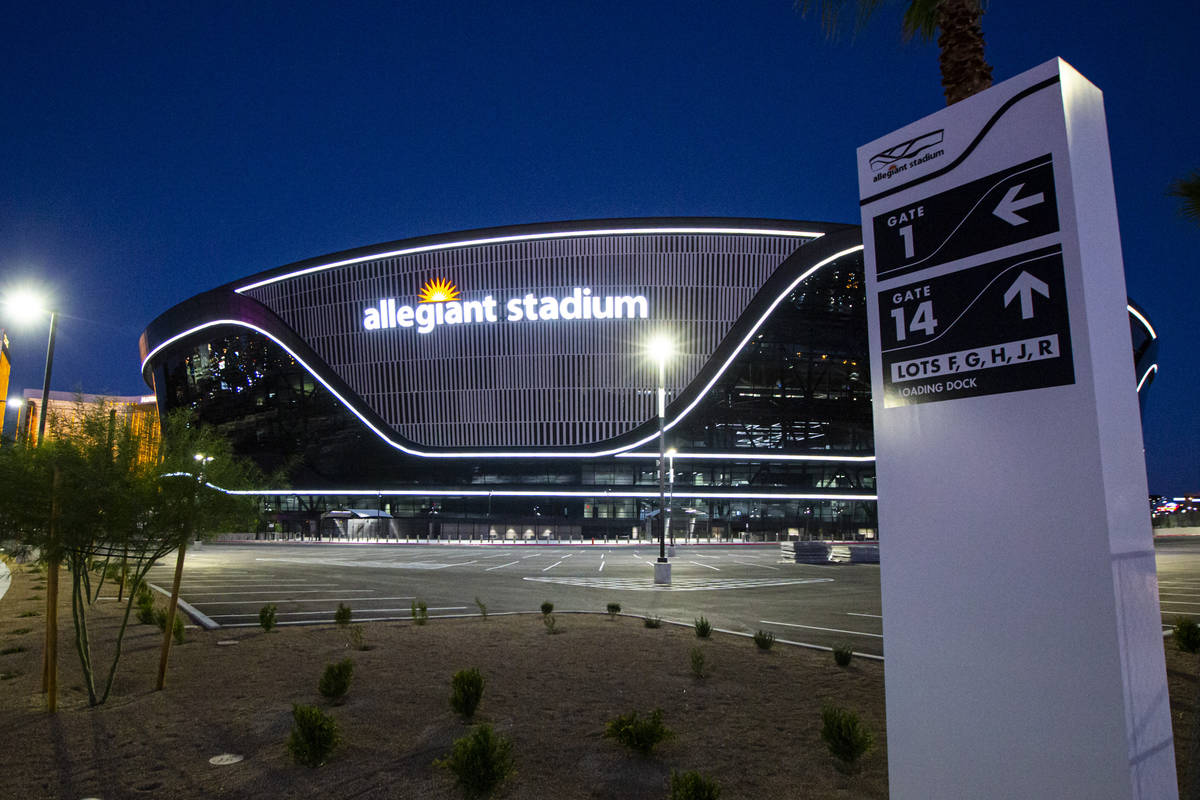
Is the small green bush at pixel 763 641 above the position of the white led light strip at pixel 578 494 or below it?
below

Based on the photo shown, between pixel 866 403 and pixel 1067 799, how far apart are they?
66.4 m

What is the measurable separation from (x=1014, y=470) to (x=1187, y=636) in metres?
9.42

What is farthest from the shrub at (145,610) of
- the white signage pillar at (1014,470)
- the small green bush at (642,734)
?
the white signage pillar at (1014,470)

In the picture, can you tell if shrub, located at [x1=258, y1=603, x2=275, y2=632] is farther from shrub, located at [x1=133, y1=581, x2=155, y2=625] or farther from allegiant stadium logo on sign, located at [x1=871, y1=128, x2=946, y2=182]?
allegiant stadium logo on sign, located at [x1=871, y1=128, x2=946, y2=182]

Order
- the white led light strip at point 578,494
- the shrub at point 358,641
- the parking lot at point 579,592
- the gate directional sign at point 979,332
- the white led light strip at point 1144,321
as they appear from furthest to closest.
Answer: the white led light strip at point 1144,321 → the white led light strip at point 578,494 → the parking lot at point 579,592 → the shrub at point 358,641 → the gate directional sign at point 979,332

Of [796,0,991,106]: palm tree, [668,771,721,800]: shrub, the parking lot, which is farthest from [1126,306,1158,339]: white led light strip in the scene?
[668,771,721,800]: shrub

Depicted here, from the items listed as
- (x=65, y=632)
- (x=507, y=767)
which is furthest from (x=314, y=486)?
(x=507, y=767)

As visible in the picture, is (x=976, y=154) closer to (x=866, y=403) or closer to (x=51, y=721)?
(x=51, y=721)

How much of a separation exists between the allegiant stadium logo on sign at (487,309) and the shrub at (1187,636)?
5497 centimetres

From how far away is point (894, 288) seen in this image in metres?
4.56

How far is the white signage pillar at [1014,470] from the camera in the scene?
3.54 meters

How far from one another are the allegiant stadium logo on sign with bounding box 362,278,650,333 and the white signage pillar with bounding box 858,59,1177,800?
59710mm

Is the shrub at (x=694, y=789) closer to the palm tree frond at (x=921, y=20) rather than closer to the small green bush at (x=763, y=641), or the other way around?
the small green bush at (x=763, y=641)

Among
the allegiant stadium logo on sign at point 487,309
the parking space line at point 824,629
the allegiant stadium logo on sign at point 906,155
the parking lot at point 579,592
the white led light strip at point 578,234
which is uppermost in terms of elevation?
the white led light strip at point 578,234
